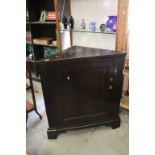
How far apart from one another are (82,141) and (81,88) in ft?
2.09

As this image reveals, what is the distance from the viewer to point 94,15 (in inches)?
93.4

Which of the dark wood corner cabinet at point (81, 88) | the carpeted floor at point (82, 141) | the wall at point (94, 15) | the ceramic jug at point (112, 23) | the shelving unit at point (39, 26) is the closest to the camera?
the dark wood corner cabinet at point (81, 88)

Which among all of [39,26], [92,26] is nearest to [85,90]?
[92,26]

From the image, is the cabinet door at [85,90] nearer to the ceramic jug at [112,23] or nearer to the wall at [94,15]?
the ceramic jug at [112,23]

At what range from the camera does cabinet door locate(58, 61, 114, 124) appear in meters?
1.67

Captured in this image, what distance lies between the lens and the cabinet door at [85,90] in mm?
1675

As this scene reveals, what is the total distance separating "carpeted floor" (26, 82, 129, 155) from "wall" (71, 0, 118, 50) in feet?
3.79

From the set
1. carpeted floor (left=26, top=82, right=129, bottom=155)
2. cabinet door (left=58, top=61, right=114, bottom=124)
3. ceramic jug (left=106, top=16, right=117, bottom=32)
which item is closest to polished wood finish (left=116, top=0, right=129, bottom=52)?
ceramic jug (left=106, top=16, right=117, bottom=32)

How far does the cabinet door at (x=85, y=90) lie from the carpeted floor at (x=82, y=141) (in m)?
0.20

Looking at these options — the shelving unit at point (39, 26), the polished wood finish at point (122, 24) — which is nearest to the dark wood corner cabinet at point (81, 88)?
the polished wood finish at point (122, 24)

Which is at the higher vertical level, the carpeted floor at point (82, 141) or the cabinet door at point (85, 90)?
the cabinet door at point (85, 90)

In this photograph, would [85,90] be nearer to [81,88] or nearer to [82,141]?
[81,88]
